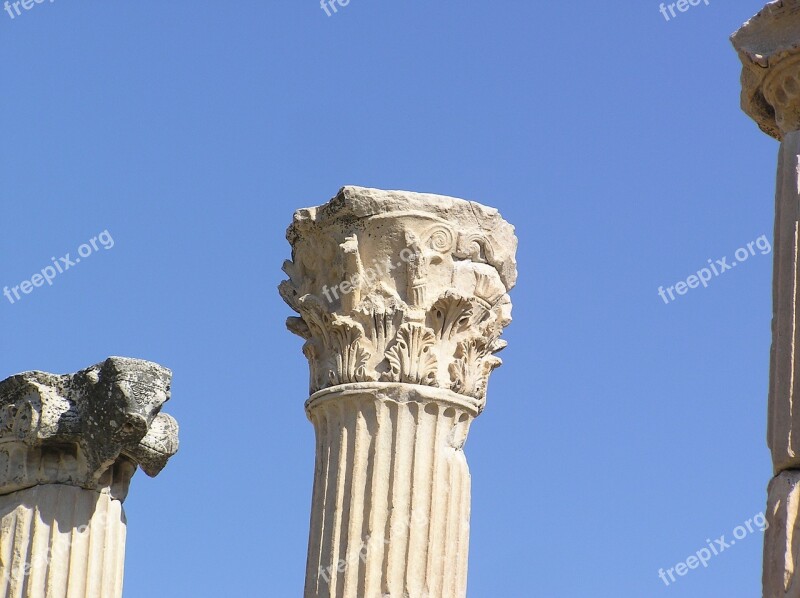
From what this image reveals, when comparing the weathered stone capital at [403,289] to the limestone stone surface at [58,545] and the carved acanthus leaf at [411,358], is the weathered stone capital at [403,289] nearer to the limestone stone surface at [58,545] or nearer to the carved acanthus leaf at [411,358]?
the carved acanthus leaf at [411,358]

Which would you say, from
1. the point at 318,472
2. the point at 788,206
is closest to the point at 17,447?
the point at 318,472

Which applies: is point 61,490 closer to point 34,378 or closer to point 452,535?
point 34,378

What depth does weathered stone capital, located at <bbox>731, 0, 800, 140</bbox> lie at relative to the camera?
11.5 meters

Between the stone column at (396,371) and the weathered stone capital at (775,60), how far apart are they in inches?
246

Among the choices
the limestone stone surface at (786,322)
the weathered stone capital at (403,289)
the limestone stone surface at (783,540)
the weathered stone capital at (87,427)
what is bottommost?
the limestone stone surface at (783,540)

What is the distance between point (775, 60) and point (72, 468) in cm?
975

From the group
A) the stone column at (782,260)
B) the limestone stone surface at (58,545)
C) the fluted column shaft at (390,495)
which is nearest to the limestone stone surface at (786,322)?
the stone column at (782,260)

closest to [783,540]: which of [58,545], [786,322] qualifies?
[786,322]

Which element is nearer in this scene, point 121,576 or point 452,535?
point 452,535

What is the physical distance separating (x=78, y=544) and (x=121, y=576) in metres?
0.70

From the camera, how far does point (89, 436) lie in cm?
1828

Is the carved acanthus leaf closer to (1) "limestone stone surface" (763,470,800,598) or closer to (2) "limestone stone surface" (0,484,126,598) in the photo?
(2) "limestone stone surface" (0,484,126,598)

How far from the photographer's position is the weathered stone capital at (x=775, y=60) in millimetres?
11484

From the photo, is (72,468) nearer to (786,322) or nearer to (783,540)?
(786,322)
